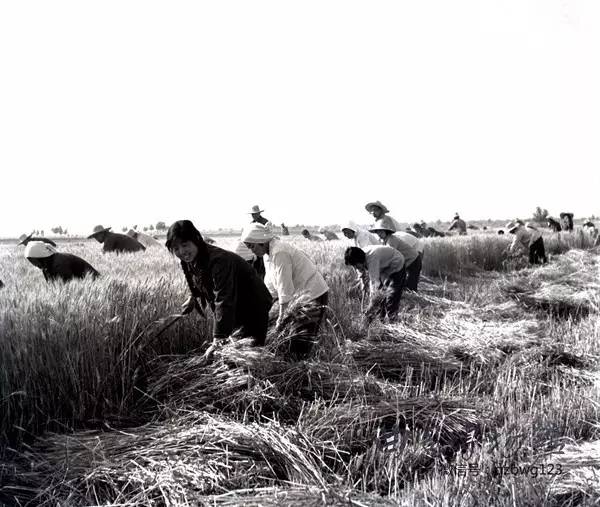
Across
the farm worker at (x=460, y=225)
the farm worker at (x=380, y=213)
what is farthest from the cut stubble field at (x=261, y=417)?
the farm worker at (x=460, y=225)

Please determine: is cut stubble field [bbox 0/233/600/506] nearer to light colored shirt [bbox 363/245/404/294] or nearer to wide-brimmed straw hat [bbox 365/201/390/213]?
light colored shirt [bbox 363/245/404/294]

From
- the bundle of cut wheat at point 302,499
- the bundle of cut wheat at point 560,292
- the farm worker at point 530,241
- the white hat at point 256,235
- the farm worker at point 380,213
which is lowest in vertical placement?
the bundle of cut wheat at point 560,292

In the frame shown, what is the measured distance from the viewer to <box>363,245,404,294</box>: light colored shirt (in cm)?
520

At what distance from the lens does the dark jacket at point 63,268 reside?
188 inches

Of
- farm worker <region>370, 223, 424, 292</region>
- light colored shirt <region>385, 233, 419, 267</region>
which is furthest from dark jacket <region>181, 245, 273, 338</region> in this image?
light colored shirt <region>385, 233, 419, 267</region>

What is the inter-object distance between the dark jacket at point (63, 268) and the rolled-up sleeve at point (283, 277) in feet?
7.54

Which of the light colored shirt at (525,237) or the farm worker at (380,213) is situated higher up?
the farm worker at (380,213)

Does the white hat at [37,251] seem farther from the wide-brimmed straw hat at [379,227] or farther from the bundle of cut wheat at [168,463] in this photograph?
the wide-brimmed straw hat at [379,227]

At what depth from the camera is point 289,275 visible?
145 inches

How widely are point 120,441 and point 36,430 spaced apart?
2.35ft

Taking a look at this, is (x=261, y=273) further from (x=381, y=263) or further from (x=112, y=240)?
(x=112, y=240)

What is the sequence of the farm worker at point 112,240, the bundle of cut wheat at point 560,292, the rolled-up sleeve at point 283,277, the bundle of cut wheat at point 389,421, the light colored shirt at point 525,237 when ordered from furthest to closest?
the light colored shirt at point 525,237
the farm worker at point 112,240
the bundle of cut wheat at point 560,292
the rolled-up sleeve at point 283,277
the bundle of cut wheat at point 389,421

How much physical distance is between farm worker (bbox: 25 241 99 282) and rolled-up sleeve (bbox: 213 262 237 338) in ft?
8.03

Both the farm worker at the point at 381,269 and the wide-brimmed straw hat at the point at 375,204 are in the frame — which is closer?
the farm worker at the point at 381,269
